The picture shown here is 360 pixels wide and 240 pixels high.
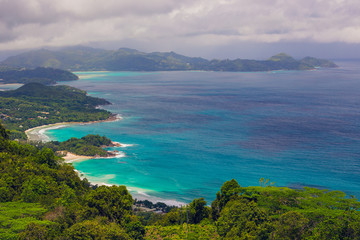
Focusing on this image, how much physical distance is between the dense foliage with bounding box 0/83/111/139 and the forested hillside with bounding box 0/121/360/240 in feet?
212

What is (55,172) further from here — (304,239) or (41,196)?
(304,239)

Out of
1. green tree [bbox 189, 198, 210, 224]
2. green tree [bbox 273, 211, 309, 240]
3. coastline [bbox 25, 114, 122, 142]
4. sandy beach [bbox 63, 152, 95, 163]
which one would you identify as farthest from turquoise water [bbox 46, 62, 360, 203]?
green tree [bbox 273, 211, 309, 240]

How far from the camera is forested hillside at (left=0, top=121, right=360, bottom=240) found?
24688 mm

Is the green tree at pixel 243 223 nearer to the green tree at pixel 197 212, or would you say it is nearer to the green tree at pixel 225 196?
the green tree at pixel 197 212

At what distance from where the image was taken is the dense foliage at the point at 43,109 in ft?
376

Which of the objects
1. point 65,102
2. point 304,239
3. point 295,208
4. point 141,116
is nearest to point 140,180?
point 295,208

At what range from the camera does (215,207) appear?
40.6 m

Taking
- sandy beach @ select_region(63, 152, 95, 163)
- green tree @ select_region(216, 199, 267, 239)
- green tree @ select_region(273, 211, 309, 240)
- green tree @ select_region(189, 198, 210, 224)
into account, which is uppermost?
green tree @ select_region(273, 211, 309, 240)

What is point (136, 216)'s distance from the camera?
3297 centimetres

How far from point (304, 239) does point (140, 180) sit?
44.6 metres

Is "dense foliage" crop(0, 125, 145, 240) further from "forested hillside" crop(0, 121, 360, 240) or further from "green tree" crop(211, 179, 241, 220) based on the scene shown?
"green tree" crop(211, 179, 241, 220)

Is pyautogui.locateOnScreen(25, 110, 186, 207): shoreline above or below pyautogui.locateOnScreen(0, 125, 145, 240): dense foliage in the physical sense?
below

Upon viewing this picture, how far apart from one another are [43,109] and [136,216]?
374 ft

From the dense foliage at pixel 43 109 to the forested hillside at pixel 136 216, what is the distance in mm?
64765
